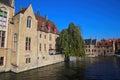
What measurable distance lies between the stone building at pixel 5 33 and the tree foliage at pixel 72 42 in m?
21.5

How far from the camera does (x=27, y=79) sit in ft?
65.9

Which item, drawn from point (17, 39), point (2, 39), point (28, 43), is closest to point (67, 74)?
point (28, 43)

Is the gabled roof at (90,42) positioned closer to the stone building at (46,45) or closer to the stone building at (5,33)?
the stone building at (46,45)

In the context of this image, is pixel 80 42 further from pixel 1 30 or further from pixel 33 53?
pixel 1 30

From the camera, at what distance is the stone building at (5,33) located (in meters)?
24.4

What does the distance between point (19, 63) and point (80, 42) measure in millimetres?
24717

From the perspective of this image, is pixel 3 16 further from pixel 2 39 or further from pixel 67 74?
pixel 67 74

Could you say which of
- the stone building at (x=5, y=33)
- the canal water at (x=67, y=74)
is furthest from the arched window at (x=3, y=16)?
the canal water at (x=67, y=74)

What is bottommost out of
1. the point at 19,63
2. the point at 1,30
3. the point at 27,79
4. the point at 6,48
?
the point at 27,79

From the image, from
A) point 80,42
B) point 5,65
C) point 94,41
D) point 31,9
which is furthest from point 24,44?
point 94,41

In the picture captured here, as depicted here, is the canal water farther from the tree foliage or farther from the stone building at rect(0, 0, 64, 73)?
the tree foliage

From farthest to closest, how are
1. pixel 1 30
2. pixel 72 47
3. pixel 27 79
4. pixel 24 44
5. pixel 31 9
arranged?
pixel 72 47
pixel 31 9
pixel 24 44
pixel 1 30
pixel 27 79

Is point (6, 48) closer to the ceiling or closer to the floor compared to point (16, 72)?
closer to the ceiling

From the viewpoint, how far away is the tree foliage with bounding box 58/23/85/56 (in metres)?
44.6
